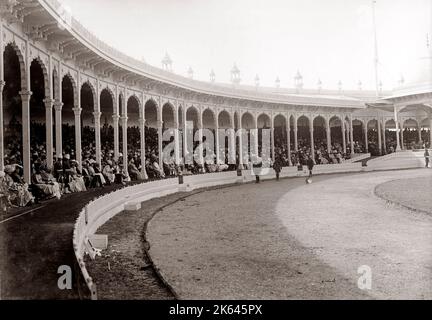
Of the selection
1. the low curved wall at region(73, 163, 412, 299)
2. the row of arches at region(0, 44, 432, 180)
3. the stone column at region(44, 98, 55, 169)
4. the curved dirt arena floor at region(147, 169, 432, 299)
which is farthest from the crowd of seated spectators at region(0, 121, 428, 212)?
the curved dirt arena floor at region(147, 169, 432, 299)

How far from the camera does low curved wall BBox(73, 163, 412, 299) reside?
7091 millimetres

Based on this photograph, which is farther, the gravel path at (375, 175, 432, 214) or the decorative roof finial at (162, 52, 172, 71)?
the decorative roof finial at (162, 52, 172, 71)

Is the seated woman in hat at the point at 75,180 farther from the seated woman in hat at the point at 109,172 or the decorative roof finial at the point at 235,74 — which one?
the decorative roof finial at the point at 235,74

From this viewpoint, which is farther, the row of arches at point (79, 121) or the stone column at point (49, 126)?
the row of arches at point (79, 121)

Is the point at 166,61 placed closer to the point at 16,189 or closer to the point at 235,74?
the point at 235,74

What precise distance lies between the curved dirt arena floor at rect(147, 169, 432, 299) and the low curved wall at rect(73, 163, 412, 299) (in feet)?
4.25

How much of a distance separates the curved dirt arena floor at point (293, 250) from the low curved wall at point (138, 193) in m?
1.30

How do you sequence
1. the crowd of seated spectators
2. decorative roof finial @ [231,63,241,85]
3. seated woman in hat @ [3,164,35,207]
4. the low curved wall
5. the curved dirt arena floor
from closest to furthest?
the curved dirt arena floor < the low curved wall < seated woman in hat @ [3,164,35,207] < the crowd of seated spectators < decorative roof finial @ [231,63,241,85]

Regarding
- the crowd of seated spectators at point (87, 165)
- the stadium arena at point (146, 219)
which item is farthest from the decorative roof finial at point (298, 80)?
the stadium arena at point (146, 219)

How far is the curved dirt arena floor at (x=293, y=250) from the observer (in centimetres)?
537

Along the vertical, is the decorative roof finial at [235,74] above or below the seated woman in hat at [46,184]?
above

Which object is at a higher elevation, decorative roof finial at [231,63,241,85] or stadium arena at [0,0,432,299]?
decorative roof finial at [231,63,241,85]

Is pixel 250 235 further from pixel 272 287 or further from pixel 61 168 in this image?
pixel 61 168

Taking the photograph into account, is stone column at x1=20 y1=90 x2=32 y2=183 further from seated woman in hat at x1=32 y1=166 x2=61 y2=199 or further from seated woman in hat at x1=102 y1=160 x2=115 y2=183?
seated woman in hat at x1=102 y1=160 x2=115 y2=183
